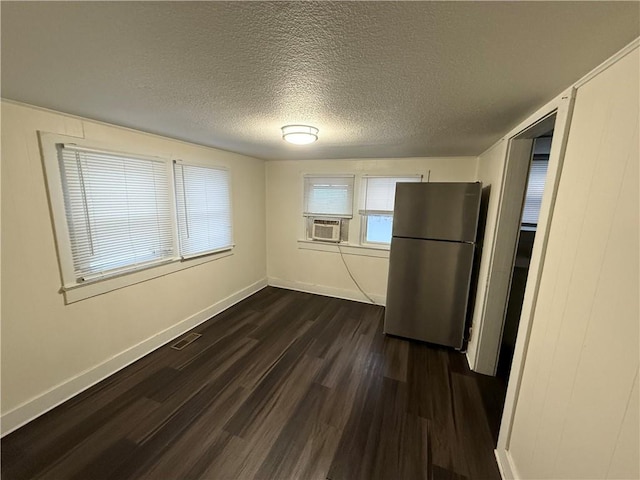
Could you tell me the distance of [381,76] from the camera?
3.75 ft

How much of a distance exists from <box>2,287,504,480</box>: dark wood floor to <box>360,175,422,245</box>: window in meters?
1.52

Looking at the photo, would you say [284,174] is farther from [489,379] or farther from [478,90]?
[489,379]

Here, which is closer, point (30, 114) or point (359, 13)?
point (359, 13)

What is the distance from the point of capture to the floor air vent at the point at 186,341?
2.69 m

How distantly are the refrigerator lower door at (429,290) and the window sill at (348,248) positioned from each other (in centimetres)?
81

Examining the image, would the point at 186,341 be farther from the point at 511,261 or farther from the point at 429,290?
the point at 511,261

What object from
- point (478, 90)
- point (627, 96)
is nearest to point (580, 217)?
point (627, 96)

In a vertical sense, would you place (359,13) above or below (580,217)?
above

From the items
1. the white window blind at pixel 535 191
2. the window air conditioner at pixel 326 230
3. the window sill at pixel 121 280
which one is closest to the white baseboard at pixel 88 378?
the window sill at pixel 121 280

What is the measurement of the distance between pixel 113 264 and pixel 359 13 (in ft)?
8.21

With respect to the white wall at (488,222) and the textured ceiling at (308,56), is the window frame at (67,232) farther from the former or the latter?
the white wall at (488,222)

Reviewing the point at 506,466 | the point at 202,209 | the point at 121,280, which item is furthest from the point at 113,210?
the point at 506,466

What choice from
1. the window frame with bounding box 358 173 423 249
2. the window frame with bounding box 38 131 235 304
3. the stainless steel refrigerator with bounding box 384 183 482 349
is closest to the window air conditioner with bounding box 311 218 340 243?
the window frame with bounding box 358 173 423 249

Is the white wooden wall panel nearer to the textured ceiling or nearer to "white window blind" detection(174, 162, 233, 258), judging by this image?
the textured ceiling
